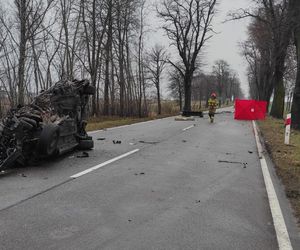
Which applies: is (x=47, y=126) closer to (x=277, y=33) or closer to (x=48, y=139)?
(x=48, y=139)

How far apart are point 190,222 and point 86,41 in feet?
87.6

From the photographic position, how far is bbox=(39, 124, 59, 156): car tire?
310 inches

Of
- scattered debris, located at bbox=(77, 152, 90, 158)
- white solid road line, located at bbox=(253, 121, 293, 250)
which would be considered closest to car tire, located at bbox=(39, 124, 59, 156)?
scattered debris, located at bbox=(77, 152, 90, 158)

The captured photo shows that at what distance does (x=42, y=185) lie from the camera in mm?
6391

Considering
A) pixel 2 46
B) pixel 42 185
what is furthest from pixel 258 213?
pixel 2 46

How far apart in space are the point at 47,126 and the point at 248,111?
87.6 feet

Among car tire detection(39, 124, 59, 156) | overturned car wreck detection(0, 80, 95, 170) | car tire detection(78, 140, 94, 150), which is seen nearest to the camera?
overturned car wreck detection(0, 80, 95, 170)

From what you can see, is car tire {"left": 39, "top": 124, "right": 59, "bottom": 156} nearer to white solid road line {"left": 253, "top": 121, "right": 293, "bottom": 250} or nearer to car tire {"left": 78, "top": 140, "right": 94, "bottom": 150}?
car tire {"left": 78, "top": 140, "right": 94, "bottom": 150}

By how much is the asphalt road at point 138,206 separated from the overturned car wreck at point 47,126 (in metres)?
0.36

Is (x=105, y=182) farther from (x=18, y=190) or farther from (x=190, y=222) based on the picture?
(x=190, y=222)

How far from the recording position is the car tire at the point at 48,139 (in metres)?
7.88

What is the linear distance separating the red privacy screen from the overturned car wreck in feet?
76.2

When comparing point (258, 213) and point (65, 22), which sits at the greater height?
point (65, 22)

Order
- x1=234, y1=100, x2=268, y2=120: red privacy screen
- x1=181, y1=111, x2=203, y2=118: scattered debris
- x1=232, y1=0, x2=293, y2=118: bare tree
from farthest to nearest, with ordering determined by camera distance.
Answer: x1=181, y1=111, x2=203, y2=118: scattered debris < x1=234, y1=100, x2=268, y2=120: red privacy screen < x1=232, y1=0, x2=293, y2=118: bare tree
